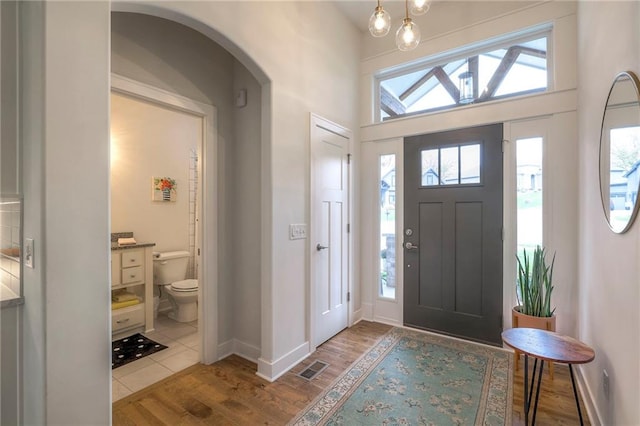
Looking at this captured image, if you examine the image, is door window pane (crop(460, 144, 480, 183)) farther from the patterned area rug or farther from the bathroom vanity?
the bathroom vanity

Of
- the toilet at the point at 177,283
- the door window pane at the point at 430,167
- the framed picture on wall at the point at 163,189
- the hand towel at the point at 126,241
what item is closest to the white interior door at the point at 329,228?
the door window pane at the point at 430,167

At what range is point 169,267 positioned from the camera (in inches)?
139

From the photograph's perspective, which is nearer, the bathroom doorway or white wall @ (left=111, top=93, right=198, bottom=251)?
the bathroom doorway

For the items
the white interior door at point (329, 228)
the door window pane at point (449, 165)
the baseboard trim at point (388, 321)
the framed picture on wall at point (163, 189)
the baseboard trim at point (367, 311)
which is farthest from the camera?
the framed picture on wall at point (163, 189)

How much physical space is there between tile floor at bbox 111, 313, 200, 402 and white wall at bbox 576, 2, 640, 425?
2739 millimetres

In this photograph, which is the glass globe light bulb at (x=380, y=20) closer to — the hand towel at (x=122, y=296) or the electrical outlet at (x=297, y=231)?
the electrical outlet at (x=297, y=231)

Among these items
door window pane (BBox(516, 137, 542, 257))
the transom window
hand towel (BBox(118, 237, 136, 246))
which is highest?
the transom window

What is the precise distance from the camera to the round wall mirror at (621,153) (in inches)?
48.3

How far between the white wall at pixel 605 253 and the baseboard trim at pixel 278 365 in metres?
1.92

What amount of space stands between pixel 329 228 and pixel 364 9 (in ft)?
7.70

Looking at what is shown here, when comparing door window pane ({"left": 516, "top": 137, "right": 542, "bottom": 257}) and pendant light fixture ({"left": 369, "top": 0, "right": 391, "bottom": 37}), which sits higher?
pendant light fixture ({"left": 369, "top": 0, "right": 391, "bottom": 37})

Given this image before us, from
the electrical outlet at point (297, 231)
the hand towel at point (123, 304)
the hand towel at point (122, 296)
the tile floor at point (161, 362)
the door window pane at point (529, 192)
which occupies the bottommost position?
the tile floor at point (161, 362)

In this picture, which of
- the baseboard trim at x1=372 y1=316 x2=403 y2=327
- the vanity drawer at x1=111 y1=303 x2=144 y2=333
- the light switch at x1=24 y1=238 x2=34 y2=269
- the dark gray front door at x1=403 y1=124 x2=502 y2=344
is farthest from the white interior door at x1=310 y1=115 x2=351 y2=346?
the vanity drawer at x1=111 y1=303 x2=144 y2=333

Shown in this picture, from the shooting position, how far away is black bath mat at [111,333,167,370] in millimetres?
2475
